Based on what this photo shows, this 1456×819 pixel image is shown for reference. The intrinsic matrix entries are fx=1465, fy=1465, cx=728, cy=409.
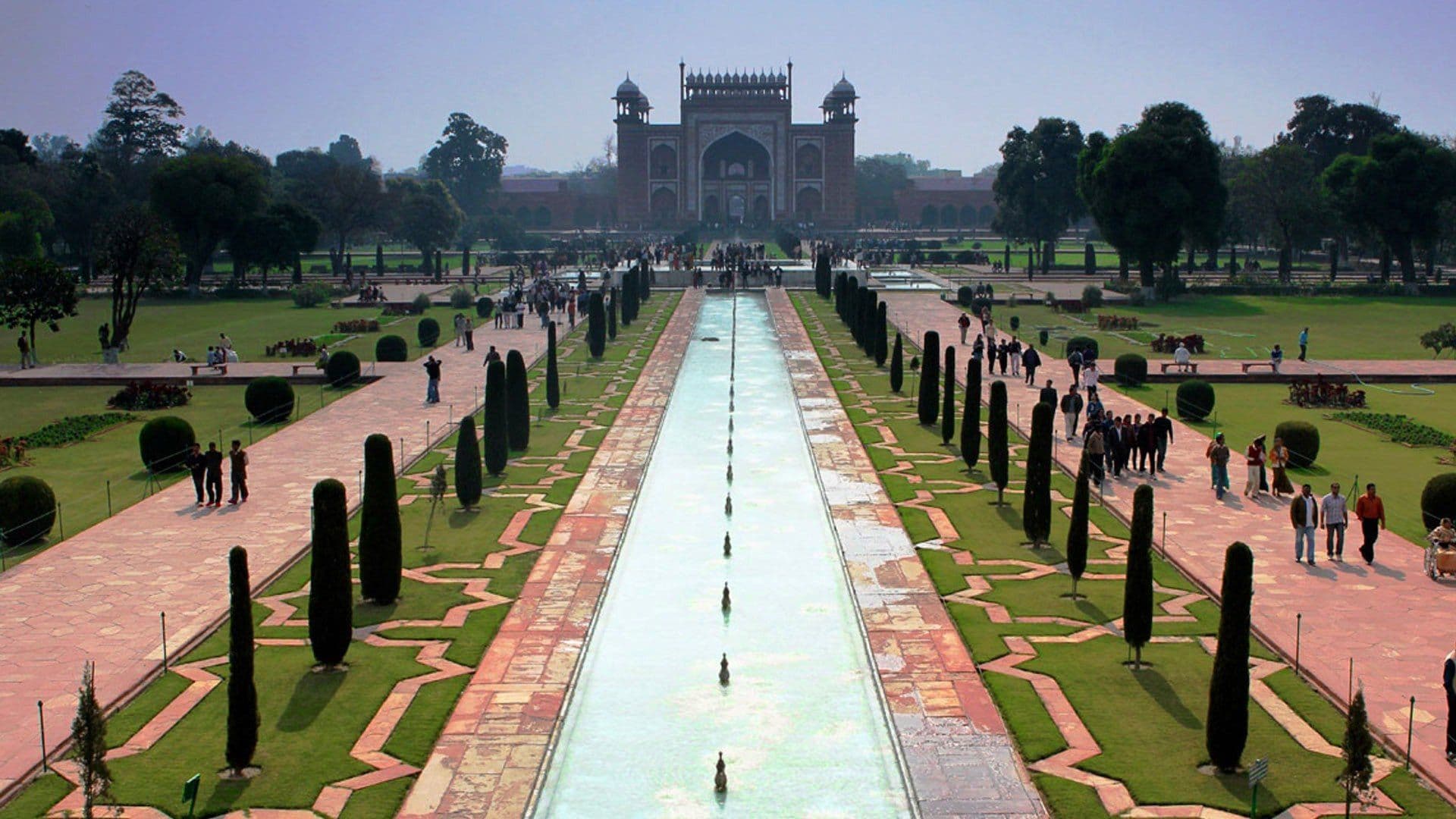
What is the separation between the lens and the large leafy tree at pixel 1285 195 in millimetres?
59344

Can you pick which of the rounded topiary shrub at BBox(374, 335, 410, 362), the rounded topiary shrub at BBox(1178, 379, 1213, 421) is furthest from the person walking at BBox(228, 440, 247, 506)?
the rounded topiary shrub at BBox(1178, 379, 1213, 421)

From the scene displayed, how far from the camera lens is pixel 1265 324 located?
43.4m

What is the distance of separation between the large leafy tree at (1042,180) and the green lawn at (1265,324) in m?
13.4

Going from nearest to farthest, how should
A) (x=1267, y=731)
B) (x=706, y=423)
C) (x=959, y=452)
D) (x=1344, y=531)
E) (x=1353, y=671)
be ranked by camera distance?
(x=1267, y=731), (x=1353, y=671), (x=1344, y=531), (x=959, y=452), (x=706, y=423)

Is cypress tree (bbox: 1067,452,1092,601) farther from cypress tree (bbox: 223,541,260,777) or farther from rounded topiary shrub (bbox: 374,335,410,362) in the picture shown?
rounded topiary shrub (bbox: 374,335,410,362)

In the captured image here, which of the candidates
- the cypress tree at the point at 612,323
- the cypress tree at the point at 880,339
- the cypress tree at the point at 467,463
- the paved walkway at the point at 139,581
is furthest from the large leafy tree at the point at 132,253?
the cypress tree at the point at 467,463

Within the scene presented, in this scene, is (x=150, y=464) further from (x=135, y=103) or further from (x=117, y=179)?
(x=135, y=103)

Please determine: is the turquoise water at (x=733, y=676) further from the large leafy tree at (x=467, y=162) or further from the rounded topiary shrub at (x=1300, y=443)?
the large leafy tree at (x=467, y=162)

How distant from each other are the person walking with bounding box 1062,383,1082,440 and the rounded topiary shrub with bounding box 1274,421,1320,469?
335cm

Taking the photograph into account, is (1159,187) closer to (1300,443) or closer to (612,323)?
(612,323)

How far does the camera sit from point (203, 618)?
46.8ft

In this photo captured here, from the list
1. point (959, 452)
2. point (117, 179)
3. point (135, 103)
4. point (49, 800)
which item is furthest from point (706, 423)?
point (135, 103)

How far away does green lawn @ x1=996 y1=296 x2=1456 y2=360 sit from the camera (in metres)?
36.6

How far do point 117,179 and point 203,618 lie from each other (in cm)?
6725
